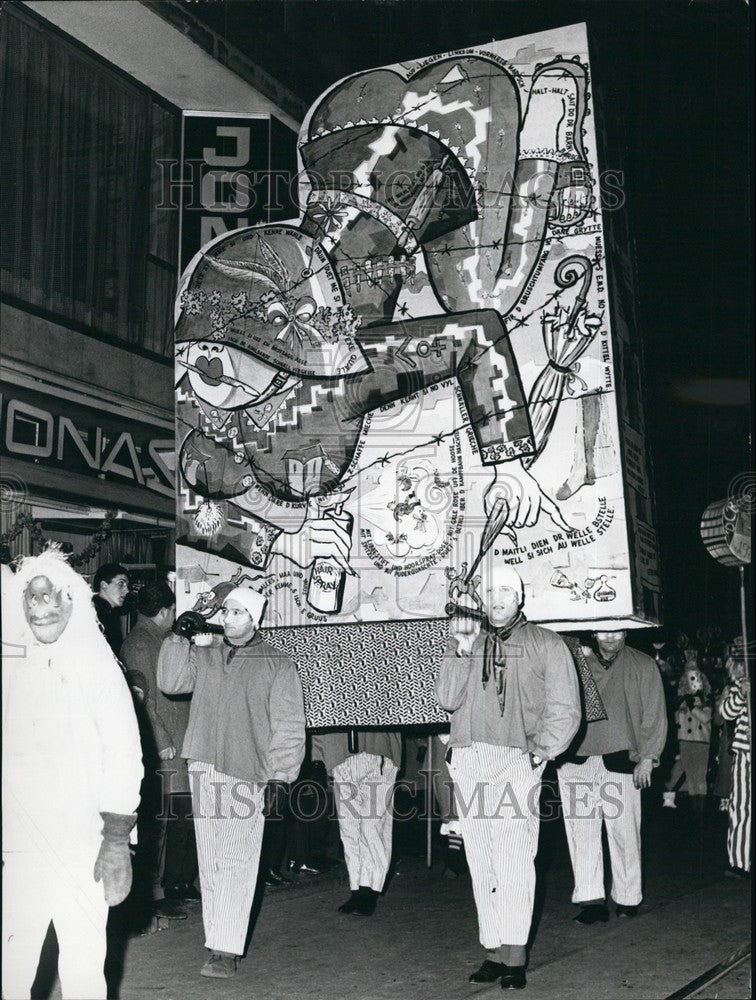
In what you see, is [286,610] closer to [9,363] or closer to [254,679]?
[254,679]

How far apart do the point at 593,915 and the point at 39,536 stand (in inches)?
192

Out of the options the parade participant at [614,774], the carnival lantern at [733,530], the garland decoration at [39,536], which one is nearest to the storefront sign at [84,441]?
the garland decoration at [39,536]


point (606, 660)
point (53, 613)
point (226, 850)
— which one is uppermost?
point (53, 613)

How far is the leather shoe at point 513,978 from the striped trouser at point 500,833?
122mm

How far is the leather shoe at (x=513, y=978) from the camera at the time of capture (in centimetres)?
605

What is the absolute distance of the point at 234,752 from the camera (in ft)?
21.0

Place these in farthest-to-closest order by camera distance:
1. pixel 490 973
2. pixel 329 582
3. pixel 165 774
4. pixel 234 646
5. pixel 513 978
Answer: pixel 165 774
pixel 329 582
pixel 234 646
pixel 490 973
pixel 513 978

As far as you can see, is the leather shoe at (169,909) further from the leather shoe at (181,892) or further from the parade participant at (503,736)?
the parade participant at (503,736)

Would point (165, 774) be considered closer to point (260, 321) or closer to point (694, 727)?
point (260, 321)

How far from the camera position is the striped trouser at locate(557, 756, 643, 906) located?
779cm

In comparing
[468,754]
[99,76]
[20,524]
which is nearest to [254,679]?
[468,754]

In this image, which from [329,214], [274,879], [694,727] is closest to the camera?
[329,214]

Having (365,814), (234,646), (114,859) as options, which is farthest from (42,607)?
(365,814)

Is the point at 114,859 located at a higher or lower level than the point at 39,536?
lower
